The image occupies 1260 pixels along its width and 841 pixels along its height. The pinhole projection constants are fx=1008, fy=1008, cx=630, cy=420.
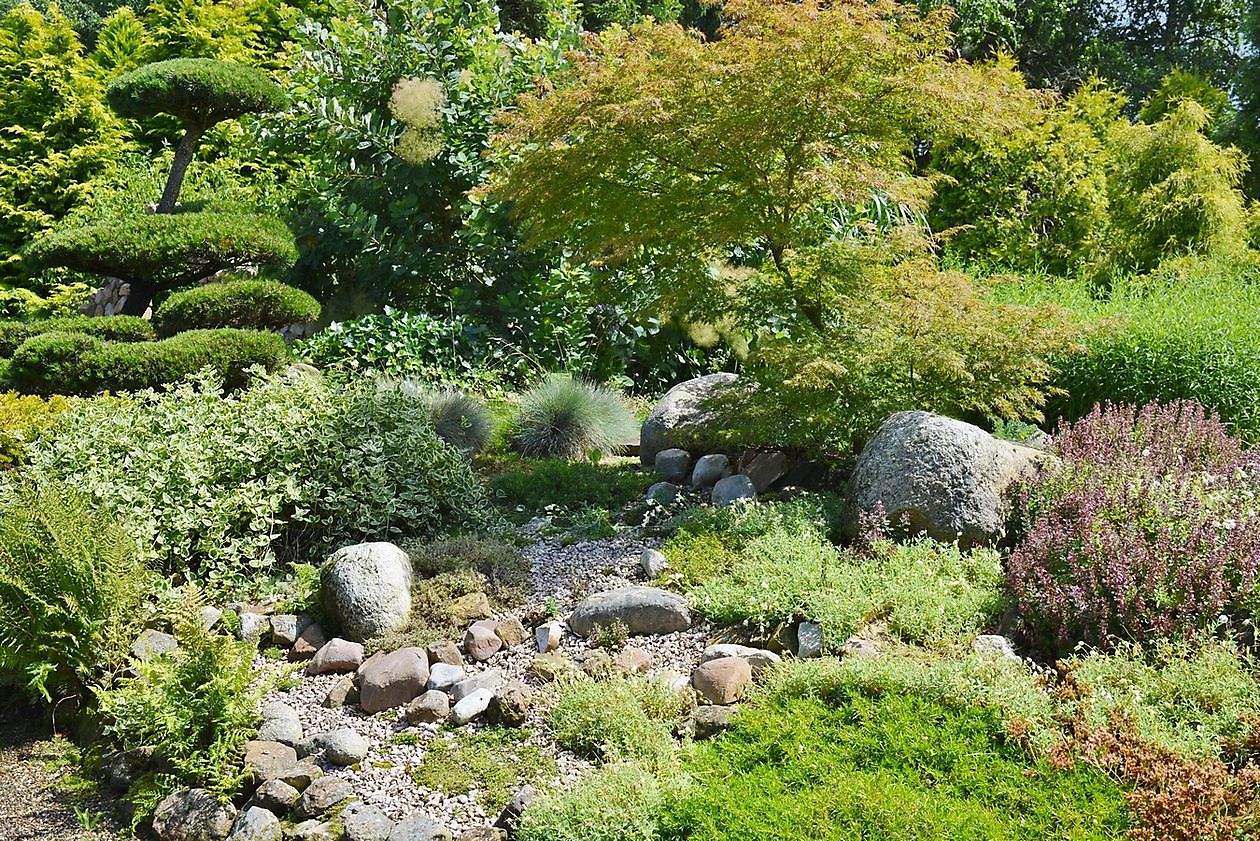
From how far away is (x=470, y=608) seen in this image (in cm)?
511

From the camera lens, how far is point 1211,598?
412cm

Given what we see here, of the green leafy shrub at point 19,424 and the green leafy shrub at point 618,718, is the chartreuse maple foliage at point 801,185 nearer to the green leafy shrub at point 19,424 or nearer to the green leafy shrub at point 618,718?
the green leafy shrub at point 618,718

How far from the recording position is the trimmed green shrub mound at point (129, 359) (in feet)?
26.1

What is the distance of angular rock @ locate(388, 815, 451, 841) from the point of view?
141 inches

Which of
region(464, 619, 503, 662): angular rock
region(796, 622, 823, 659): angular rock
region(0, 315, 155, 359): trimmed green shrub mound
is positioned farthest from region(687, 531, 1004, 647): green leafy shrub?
region(0, 315, 155, 359): trimmed green shrub mound

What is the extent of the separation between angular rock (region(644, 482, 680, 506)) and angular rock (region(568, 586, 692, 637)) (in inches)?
69.0

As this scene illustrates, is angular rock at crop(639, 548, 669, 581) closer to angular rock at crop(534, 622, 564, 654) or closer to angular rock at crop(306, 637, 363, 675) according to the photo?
angular rock at crop(534, 622, 564, 654)

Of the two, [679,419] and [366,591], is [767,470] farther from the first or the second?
[366,591]

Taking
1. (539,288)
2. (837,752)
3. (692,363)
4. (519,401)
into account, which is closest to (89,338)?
(519,401)

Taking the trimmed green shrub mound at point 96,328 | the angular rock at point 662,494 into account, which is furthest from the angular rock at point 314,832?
the trimmed green shrub mound at point 96,328

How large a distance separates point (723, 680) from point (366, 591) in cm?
187

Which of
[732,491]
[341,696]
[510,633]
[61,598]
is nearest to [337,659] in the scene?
[341,696]

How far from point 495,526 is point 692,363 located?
4.65 m

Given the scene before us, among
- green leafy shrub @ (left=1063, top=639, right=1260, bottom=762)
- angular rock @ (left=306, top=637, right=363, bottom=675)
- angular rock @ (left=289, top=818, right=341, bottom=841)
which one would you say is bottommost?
angular rock @ (left=289, top=818, right=341, bottom=841)
